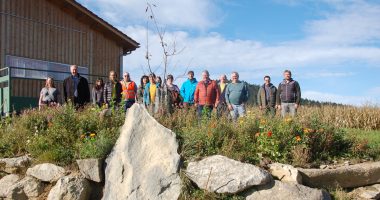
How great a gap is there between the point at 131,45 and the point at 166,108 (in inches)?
459

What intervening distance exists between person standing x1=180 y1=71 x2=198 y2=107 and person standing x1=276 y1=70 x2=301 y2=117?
85.9 inches

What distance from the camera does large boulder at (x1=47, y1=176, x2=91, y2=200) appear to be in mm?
6809

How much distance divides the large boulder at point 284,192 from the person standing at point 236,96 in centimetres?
465

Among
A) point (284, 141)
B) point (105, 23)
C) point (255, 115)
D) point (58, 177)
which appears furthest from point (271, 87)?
point (105, 23)

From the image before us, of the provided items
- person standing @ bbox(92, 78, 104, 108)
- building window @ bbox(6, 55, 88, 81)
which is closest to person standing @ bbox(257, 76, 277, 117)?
person standing @ bbox(92, 78, 104, 108)

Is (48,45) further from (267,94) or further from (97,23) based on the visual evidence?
(267,94)

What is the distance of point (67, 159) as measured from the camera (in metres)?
7.36

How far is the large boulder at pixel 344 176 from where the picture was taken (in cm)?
674

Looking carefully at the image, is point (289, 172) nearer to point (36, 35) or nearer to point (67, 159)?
point (67, 159)

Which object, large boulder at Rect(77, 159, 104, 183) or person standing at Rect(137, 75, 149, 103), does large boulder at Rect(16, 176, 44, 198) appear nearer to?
large boulder at Rect(77, 159, 104, 183)

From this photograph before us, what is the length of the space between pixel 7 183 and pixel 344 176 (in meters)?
5.40

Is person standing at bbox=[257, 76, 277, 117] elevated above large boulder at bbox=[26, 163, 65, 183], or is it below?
above

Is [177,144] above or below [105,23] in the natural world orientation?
below

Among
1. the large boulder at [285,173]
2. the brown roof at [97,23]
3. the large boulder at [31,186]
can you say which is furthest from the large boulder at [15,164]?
the brown roof at [97,23]
